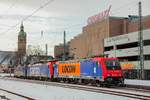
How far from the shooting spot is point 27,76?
85250 mm

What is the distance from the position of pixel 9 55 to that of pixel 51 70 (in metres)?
135

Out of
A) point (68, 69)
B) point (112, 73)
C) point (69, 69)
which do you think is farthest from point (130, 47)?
point (112, 73)

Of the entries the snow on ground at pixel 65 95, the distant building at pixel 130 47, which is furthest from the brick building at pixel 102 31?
the snow on ground at pixel 65 95

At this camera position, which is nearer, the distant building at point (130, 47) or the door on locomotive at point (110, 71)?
the door on locomotive at point (110, 71)

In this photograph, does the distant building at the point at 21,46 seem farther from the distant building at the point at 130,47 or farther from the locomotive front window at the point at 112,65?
the locomotive front window at the point at 112,65

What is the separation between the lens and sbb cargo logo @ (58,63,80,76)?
163 ft

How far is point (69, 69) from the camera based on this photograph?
53.2 metres

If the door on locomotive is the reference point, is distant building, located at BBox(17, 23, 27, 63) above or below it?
above

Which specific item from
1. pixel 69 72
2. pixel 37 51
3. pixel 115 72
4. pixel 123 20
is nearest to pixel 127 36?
pixel 123 20

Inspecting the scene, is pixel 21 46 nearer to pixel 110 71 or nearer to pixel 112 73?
pixel 110 71

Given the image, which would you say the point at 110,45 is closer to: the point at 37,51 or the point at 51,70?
the point at 37,51

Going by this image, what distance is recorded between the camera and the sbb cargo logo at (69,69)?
49756mm

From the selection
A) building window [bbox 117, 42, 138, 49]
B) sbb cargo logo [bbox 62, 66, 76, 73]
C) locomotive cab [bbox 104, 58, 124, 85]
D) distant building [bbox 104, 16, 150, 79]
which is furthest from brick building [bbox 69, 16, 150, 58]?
locomotive cab [bbox 104, 58, 124, 85]

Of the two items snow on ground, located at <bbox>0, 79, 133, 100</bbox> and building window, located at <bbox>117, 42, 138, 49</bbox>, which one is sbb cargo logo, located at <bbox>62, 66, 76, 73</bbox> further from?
building window, located at <bbox>117, 42, 138, 49</bbox>
